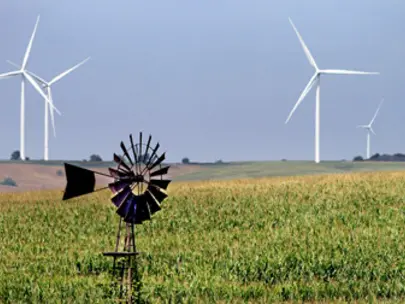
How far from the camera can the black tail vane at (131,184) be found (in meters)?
21.1

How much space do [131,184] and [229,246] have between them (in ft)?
53.3

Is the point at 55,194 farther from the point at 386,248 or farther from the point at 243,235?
the point at 386,248

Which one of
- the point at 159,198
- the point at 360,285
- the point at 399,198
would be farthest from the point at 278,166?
the point at 159,198

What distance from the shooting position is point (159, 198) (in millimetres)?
21438

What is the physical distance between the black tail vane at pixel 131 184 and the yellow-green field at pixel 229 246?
2.49 metres

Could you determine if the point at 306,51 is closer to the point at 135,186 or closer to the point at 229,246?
the point at 229,246

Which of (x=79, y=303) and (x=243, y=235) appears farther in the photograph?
(x=243, y=235)

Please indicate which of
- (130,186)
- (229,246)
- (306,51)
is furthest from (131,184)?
(306,51)

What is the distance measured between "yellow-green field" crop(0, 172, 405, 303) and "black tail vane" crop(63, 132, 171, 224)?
2.49 metres

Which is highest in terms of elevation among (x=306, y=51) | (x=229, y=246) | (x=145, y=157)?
(x=306, y=51)

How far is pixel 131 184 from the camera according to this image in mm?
21297

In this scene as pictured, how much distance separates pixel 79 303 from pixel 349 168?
251ft

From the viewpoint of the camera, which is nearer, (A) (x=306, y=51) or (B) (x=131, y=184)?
(B) (x=131, y=184)

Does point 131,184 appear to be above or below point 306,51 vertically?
below
